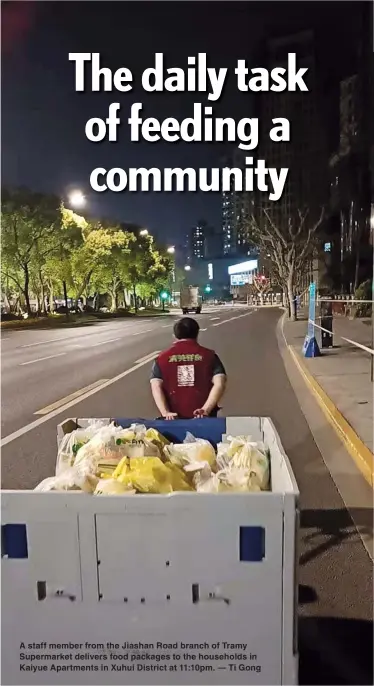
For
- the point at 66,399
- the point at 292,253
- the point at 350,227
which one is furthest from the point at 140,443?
the point at 350,227

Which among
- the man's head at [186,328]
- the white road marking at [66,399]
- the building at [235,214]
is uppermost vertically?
the building at [235,214]

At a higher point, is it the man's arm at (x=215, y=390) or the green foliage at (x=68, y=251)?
the green foliage at (x=68, y=251)

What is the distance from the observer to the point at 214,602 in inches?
63.6

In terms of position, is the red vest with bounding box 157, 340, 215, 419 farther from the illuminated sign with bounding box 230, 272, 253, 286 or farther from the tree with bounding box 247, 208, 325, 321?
the tree with bounding box 247, 208, 325, 321

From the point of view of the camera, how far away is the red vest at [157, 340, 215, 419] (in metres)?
3.41

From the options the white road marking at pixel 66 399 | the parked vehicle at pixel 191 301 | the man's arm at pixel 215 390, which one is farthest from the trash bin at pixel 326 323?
the man's arm at pixel 215 390

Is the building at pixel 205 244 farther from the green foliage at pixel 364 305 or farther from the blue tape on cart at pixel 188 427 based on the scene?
the green foliage at pixel 364 305

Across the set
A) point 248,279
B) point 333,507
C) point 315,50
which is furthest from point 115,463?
point 248,279

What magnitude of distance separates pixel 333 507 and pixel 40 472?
2329mm

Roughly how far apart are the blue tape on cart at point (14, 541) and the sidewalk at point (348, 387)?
10.9 feet

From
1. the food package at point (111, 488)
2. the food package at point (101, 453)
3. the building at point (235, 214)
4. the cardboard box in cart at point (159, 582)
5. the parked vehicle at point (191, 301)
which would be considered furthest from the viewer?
the parked vehicle at point (191, 301)

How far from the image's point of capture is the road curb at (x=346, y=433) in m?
4.65

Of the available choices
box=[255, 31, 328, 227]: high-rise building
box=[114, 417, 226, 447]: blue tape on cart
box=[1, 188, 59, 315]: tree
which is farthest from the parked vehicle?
box=[1, 188, 59, 315]: tree

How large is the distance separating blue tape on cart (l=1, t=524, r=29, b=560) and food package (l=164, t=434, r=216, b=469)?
0.79m
